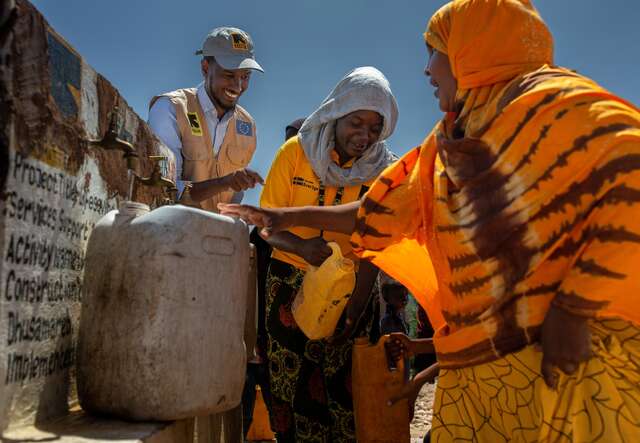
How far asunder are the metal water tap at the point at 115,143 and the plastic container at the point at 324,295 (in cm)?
100

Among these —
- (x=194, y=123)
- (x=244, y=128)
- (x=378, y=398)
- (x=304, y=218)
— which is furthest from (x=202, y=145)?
(x=378, y=398)

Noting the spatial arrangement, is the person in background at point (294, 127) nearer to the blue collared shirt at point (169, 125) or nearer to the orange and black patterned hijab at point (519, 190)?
the blue collared shirt at point (169, 125)

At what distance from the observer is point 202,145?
4.03 meters

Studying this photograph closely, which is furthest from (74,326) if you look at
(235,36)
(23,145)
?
(235,36)

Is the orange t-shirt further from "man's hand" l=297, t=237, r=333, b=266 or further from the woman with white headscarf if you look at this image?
"man's hand" l=297, t=237, r=333, b=266

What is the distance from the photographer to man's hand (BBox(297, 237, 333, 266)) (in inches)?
121

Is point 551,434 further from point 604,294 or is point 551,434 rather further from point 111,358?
point 111,358

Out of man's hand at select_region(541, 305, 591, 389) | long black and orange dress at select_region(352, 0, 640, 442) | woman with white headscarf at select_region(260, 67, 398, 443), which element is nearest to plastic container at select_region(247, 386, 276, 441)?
woman with white headscarf at select_region(260, 67, 398, 443)

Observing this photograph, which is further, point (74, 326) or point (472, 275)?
point (74, 326)

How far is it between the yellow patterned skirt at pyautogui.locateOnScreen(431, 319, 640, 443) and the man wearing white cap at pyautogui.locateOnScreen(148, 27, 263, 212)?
86.4 inches

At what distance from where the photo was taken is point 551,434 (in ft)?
5.92

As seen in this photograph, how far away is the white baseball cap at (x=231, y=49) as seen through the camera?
4.13 meters

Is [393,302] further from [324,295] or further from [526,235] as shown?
[526,235]

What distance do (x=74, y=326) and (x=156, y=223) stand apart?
0.48 metres
